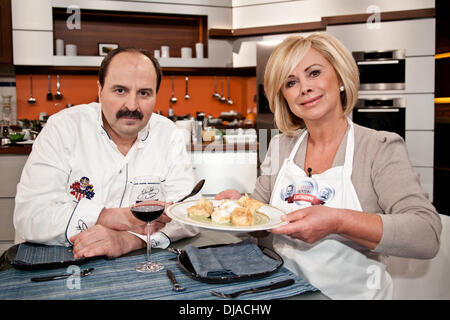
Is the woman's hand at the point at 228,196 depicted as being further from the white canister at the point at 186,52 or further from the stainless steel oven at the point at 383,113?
the white canister at the point at 186,52

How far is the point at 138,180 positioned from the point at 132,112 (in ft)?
→ 1.39

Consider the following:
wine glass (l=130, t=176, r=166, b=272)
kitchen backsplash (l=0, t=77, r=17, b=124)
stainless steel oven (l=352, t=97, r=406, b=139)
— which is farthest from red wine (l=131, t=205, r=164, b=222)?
kitchen backsplash (l=0, t=77, r=17, b=124)

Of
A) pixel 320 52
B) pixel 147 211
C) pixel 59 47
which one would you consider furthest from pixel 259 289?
pixel 59 47

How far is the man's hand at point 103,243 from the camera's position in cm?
73

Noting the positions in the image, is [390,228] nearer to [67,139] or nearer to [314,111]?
[314,111]

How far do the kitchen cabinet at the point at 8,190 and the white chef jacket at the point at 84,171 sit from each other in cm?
121

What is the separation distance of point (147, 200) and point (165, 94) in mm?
3357

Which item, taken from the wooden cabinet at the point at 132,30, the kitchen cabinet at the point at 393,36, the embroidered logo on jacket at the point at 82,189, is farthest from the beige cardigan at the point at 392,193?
the wooden cabinet at the point at 132,30

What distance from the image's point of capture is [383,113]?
307 centimetres

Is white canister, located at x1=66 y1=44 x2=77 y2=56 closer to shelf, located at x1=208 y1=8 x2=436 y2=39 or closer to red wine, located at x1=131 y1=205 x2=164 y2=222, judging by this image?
shelf, located at x1=208 y1=8 x2=436 y2=39

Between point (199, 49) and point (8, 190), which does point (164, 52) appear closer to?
point (199, 49)

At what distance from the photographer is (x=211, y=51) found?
364cm
